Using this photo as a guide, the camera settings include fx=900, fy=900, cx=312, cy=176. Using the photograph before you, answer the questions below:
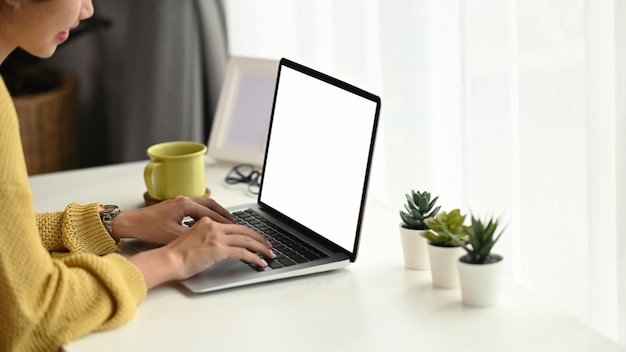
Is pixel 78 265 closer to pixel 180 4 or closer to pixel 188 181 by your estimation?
pixel 188 181

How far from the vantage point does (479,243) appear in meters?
1.12

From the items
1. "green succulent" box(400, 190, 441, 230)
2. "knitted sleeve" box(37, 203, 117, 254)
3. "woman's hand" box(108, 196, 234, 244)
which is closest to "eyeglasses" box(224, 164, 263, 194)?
"woman's hand" box(108, 196, 234, 244)

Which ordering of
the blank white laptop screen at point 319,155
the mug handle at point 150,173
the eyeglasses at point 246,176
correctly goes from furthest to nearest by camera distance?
the eyeglasses at point 246,176 < the mug handle at point 150,173 < the blank white laptop screen at point 319,155

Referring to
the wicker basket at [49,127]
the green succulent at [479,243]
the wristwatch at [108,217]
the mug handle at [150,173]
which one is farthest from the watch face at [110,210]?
the wicker basket at [49,127]

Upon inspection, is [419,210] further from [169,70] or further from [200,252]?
[169,70]

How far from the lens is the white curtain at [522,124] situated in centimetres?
128

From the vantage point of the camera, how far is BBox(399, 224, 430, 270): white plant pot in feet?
4.12

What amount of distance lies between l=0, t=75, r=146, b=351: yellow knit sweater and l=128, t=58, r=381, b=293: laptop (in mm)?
134

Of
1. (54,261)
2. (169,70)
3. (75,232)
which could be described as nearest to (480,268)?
(54,261)

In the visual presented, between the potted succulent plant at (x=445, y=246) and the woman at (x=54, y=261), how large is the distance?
0.24 meters

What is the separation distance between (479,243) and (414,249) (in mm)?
160

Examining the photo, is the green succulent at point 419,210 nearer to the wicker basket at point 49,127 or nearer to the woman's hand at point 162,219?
the woman's hand at point 162,219

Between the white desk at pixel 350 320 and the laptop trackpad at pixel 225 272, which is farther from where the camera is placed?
the laptop trackpad at pixel 225 272

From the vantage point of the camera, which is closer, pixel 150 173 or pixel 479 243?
pixel 479 243
